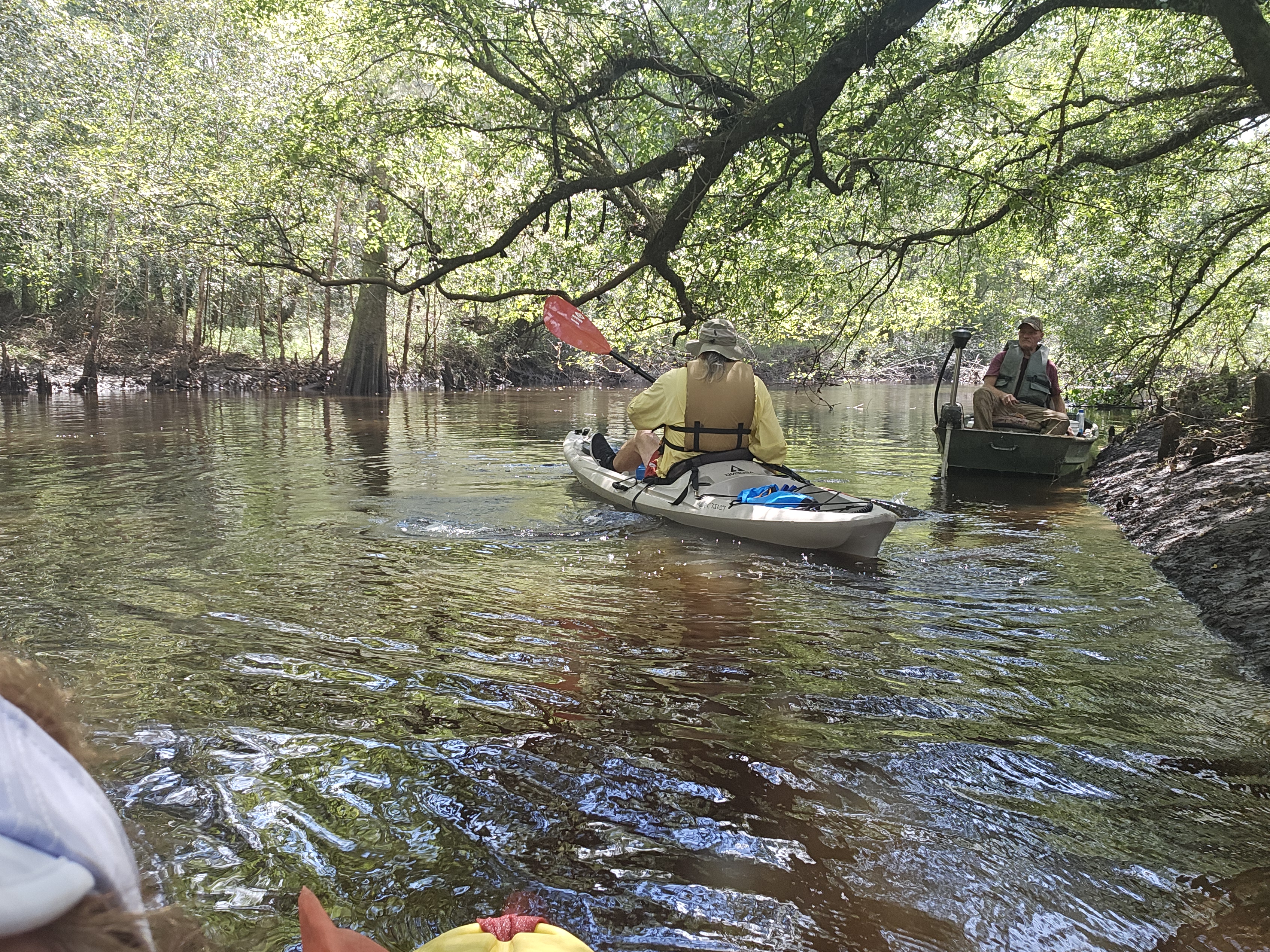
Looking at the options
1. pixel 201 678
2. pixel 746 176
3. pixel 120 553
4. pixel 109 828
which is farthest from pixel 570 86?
pixel 109 828

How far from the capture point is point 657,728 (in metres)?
3.22

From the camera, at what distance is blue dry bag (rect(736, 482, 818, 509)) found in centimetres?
635

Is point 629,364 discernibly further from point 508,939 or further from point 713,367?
point 508,939

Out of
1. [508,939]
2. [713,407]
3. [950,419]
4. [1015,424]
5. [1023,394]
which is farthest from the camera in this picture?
[1023,394]

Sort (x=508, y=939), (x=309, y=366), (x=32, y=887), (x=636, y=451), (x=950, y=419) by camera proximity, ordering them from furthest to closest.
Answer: (x=309, y=366) → (x=950, y=419) → (x=636, y=451) → (x=508, y=939) → (x=32, y=887)

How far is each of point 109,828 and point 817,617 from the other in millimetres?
4353

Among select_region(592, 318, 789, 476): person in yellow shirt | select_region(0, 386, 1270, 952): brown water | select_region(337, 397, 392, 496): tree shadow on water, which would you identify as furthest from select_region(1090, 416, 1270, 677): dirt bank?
select_region(337, 397, 392, 496): tree shadow on water

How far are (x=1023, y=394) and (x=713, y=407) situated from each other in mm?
5189

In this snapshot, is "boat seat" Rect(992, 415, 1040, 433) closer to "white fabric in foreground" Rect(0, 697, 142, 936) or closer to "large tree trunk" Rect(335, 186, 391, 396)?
"white fabric in foreground" Rect(0, 697, 142, 936)

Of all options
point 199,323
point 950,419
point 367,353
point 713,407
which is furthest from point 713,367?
point 199,323

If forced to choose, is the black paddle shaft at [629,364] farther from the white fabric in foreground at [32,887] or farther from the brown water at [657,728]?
the white fabric in foreground at [32,887]

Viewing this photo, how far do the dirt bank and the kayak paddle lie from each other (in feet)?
15.5

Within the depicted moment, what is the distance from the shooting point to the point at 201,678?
3582 millimetres

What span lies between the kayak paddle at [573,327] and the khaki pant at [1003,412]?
154 inches
